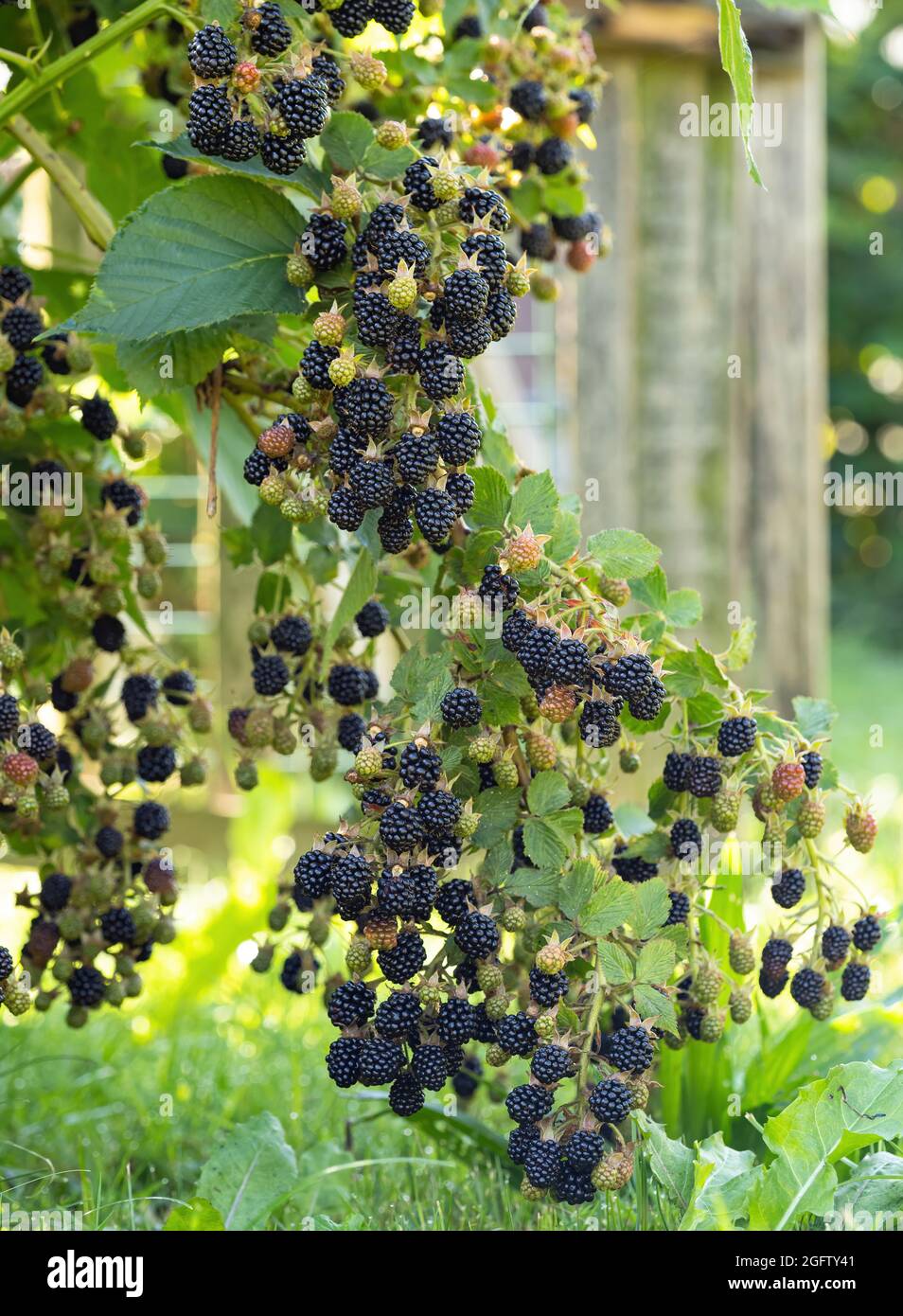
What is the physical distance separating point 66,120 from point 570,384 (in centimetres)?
200

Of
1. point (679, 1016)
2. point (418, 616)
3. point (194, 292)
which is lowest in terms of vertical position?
point (679, 1016)

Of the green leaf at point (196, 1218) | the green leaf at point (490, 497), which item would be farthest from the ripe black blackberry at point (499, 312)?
the green leaf at point (196, 1218)

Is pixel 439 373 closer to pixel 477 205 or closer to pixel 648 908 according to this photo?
pixel 477 205

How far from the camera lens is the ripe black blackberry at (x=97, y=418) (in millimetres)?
1627

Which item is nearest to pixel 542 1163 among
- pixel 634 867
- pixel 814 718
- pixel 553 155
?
pixel 634 867

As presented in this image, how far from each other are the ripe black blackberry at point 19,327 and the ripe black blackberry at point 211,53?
40 cm

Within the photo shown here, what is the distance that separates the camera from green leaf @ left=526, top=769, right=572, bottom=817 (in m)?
1.33

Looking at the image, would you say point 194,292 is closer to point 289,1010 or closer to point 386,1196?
point 386,1196

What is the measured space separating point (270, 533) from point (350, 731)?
27 centimetres

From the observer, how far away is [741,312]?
374 cm

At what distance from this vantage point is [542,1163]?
126cm

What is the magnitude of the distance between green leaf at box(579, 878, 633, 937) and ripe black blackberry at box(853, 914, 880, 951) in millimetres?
356

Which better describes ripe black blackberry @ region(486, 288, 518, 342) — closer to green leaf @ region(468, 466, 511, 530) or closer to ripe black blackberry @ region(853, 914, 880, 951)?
green leaf @ region(468, 466, 511, 530)

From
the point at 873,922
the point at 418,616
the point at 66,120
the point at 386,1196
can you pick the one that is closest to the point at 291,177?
the point at 418,616
